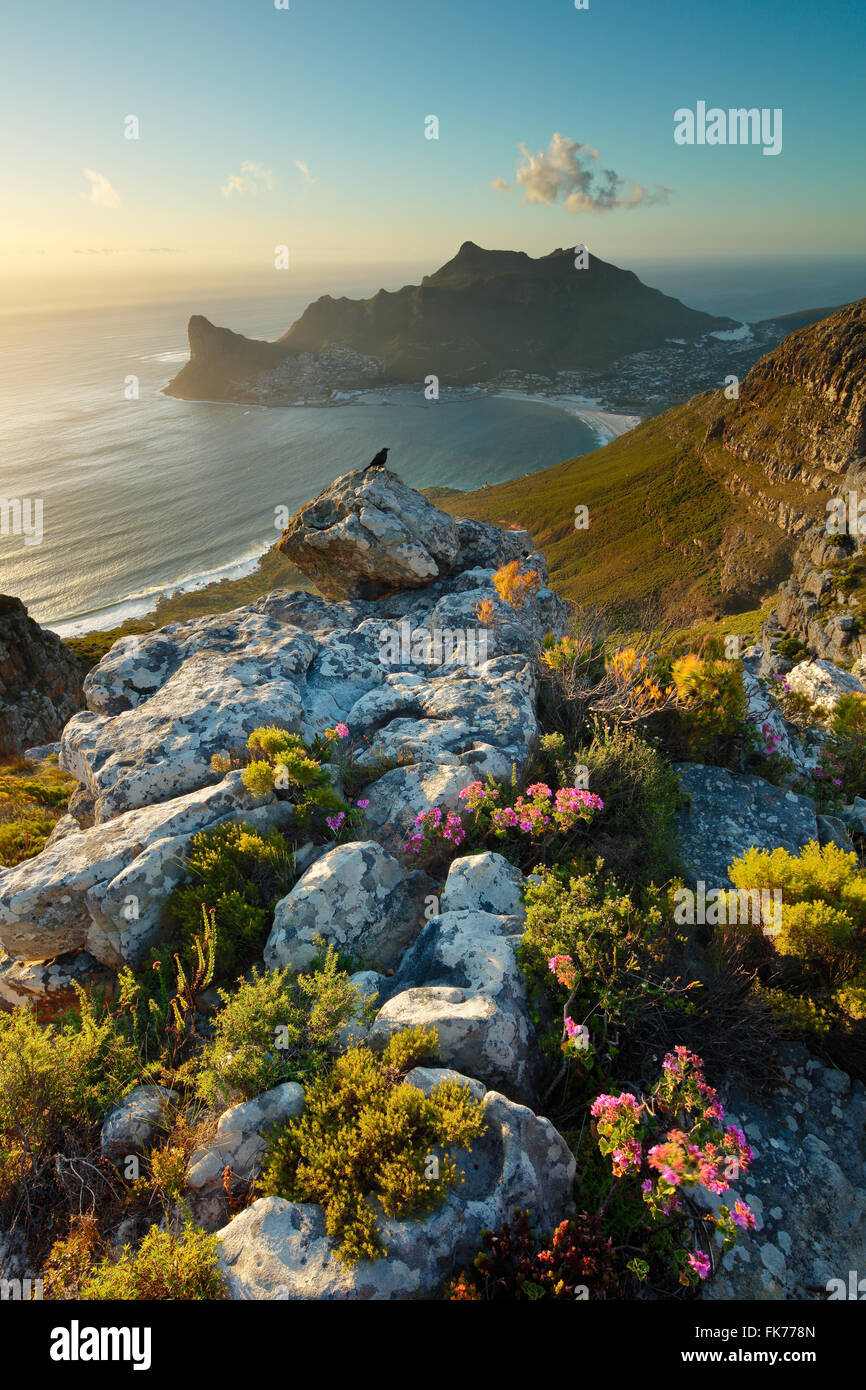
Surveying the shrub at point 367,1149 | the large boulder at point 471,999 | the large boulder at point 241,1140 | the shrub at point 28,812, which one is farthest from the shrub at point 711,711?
the shrub at point 28,812

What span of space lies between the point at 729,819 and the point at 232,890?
5.46 metres

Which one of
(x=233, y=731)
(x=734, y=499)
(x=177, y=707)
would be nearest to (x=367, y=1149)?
(x=233, y=731)

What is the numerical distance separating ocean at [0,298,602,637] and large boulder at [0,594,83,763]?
127ft

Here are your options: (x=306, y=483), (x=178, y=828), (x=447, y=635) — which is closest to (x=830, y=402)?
(x=306, y=483)

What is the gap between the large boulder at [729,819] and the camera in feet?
21.6

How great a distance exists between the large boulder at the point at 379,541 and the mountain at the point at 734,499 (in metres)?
58.1

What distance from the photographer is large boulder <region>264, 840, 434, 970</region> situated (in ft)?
16.6

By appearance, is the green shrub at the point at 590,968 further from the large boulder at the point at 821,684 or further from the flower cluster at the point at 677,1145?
the large boulder at the point at 821,684

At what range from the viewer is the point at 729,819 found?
698 centimetres

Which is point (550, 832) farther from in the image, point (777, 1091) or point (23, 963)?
point (23, 963)

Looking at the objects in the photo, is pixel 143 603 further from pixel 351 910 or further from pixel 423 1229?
pixel 423 1229

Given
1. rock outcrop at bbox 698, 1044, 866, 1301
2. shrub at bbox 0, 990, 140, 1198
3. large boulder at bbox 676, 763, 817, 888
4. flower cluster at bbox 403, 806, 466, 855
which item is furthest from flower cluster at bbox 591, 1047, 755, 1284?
shrub at bbox 0, 990, 140, 1198

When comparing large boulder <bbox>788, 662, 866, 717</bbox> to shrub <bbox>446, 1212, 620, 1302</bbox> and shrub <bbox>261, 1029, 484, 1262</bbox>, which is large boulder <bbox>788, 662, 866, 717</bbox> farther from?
shrub <bbox>261, 1029, 484, 1262</bbox>
